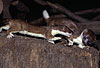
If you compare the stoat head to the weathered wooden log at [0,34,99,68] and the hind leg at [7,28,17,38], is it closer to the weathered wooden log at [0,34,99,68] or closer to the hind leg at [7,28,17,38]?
the weathered wooden log at [0,34,99,68]

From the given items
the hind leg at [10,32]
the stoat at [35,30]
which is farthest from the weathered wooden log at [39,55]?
the stoat at [35,30]

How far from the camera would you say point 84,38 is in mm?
2879

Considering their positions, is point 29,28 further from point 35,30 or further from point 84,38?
point 84,38

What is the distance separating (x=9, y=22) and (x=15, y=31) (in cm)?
11

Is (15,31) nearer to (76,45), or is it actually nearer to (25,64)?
(25,64)

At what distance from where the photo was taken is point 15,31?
285cm

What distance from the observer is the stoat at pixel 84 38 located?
2857mm

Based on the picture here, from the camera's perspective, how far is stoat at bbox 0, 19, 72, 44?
112 inches

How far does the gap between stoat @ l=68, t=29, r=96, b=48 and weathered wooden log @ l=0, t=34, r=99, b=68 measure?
0.21m

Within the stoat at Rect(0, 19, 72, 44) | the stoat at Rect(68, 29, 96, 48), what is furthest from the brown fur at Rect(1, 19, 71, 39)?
the stoat at Rect(68, 29, 96, 48)

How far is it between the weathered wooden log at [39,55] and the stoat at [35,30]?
179 millimetres

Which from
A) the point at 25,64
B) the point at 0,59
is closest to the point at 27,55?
the point at 25,64

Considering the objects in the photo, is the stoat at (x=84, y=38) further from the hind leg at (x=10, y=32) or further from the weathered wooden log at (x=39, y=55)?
the hind leg at (x=10, y=32)

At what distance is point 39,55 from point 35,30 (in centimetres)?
38
